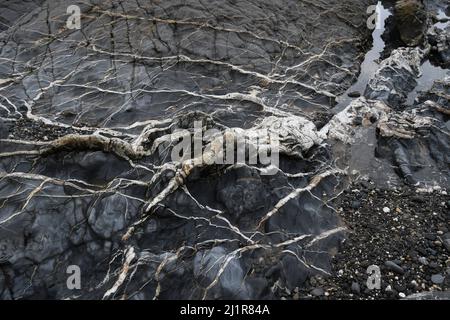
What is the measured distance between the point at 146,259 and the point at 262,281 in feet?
5.66

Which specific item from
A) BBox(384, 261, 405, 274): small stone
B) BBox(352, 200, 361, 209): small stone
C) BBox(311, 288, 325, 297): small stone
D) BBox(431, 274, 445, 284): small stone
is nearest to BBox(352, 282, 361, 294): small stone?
BBox(311, 288, 325, 297): small stone

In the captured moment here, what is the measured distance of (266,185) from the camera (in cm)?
729

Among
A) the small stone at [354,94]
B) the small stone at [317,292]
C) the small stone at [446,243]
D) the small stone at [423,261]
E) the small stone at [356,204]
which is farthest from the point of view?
the small stone at [354,94]

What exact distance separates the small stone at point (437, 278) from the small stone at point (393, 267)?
0.43m

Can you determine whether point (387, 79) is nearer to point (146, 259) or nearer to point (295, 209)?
point (295, 209)

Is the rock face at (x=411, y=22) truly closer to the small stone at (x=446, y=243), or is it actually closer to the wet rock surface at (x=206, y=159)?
the wet rock surface at (x=206, y=159)

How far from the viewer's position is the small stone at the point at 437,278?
21.3 ft

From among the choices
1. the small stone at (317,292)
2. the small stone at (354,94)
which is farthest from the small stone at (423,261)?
the small stone at (354,94)

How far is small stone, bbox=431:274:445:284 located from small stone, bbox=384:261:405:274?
0.43 metres

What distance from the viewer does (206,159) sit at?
697cm

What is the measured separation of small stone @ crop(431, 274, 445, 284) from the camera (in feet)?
21.3

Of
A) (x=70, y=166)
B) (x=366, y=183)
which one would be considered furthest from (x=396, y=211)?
(x=70, y=166)

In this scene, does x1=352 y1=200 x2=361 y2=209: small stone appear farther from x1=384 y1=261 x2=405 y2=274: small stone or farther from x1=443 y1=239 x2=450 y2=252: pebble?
x1=443 y1=239 x2=450 y2=252: pebble

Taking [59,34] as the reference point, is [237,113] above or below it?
below
